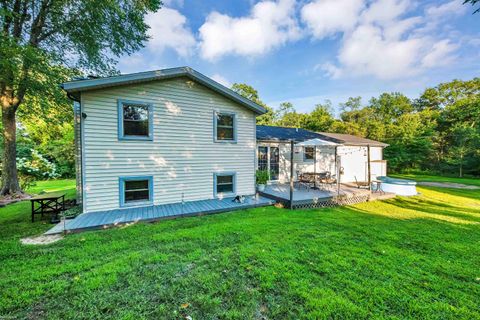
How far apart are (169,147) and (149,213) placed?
2409 mm

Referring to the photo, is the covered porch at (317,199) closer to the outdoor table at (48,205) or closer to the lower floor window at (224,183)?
the lower floor window at (224,183)

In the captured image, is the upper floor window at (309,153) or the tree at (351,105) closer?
the upper floor window at (309,153)

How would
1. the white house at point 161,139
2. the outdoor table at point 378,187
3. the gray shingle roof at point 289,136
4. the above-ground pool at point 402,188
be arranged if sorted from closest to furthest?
the white house at point 161,139
the above-ground pool at point 402,188
the outdoor table at point 378,187
the gray shingle roof at point 289,136

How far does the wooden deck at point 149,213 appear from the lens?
524 cm

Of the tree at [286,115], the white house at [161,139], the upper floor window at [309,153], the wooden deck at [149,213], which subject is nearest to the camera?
the wooden deck at [149,213]

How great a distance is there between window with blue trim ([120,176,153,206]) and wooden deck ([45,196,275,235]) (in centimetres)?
30

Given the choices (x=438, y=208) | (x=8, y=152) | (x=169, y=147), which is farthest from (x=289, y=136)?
(x=8, y=152)

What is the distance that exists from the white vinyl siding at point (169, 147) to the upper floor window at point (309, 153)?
16.5 ft

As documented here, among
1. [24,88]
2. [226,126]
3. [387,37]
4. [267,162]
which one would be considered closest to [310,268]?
[226,126]

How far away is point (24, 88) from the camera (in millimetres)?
8523

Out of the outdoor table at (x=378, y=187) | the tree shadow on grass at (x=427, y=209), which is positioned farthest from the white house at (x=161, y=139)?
the outdoor table at (x=378, y=187)

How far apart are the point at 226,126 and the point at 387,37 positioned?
1061 cm

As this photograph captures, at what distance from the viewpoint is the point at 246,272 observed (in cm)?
318

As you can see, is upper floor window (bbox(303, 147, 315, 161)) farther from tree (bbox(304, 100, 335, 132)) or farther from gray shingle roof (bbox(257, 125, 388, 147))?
tree (bbox(304, 100, 335, 132))
